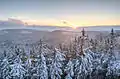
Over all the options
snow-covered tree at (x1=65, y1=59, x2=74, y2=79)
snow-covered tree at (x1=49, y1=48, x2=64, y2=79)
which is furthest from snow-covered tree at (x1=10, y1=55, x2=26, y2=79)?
snow-covered tree at (x1=65, y1=59, x2=74, y2=79)

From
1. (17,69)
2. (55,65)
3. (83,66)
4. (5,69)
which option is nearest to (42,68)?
(55,65)

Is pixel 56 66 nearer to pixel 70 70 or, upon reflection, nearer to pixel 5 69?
pixel 70 70

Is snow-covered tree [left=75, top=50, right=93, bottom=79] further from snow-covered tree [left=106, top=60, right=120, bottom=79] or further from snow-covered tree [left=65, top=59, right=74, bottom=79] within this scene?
snow-covered tree [left=106, top=60, right=120, bottom=79]

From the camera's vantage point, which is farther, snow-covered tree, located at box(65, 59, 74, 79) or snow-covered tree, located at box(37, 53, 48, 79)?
snow-covered tree, located at box(65, 59, 74, 79)

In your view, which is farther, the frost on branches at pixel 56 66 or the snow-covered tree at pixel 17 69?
the snow-covered tree at pixel 17 69

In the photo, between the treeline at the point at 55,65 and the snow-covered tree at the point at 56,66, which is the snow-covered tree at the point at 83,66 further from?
the snow-covered tree at the point at 56,66

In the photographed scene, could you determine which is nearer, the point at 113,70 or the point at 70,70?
the point at 70,70

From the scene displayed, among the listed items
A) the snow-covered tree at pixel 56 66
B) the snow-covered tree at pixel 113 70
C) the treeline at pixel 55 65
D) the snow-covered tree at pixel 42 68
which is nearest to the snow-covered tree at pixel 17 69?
the treeline at pixel 55 65

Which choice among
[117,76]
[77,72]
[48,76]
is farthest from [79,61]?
[117,76]

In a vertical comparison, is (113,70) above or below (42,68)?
below

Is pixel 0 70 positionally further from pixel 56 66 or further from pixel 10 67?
pixel 56 66

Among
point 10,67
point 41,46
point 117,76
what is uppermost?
point 41,46
